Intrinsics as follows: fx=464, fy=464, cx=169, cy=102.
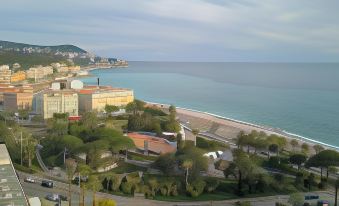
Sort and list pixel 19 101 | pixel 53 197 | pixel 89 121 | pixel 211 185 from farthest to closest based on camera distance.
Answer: pixel 19 101, pixel 89 121, pixel 211 185, pixel 53 197

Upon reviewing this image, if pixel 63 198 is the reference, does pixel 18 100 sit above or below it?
above

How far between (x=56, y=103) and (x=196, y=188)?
71.0 feet

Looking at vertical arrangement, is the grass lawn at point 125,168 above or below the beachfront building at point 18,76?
below

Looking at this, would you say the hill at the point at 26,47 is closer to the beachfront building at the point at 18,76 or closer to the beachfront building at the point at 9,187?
the beachfront building at the point at 18,76

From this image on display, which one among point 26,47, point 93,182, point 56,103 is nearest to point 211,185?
point 93,182

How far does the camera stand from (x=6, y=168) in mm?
14758

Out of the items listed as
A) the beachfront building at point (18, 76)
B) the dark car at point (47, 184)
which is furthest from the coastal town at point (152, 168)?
the beachfront building at point (18, 76)

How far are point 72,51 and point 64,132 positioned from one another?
17645 cm

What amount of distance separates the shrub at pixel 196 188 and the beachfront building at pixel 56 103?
2096 centimetres

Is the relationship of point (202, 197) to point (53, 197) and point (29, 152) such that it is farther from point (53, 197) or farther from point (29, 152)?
point (29, 152)

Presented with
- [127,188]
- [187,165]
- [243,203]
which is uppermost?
[187,165]

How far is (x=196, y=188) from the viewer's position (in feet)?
60.8

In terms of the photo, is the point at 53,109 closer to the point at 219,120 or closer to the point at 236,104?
the point at 219,120

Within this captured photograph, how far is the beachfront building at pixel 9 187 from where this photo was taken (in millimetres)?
12008
